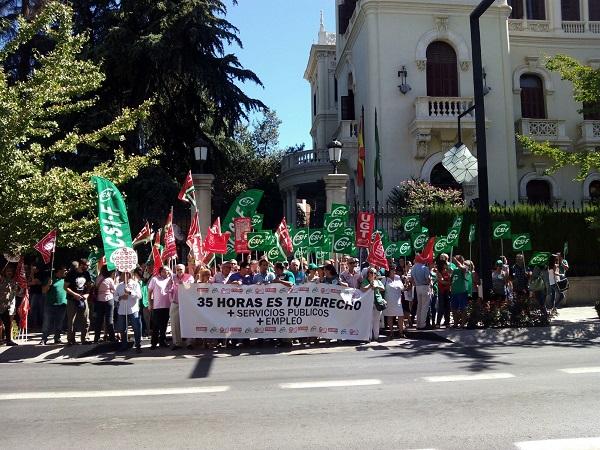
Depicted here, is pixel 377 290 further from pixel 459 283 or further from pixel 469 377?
pixel 469 377

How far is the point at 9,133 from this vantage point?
12.0 metres

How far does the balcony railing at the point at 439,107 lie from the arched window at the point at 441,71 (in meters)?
0.88

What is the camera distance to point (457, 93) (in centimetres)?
2469

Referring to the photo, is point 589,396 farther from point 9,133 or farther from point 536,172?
point 536,172

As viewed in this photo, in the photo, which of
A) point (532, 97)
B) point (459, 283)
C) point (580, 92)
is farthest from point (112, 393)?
point (532, 97)

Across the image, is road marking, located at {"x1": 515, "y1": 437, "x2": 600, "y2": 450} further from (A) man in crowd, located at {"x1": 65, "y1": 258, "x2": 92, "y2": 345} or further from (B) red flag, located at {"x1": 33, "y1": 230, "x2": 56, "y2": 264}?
(B) red flag, located at {"x1": 33, "y1": 230, "x2": 56, "y2": 264}

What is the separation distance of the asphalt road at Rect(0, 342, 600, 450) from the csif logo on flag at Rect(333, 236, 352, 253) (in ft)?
15.9

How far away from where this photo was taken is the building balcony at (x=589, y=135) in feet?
84.5

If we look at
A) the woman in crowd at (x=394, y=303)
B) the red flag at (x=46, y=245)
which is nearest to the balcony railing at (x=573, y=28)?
the woman in crowd at (x=394, y=303)

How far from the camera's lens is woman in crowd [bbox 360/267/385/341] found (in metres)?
12.4

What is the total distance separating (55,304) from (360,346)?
6.26 metres

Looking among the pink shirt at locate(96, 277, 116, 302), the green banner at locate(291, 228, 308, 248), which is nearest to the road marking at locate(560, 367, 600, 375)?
the pink shirt at locate(96, 277, 116, 302)

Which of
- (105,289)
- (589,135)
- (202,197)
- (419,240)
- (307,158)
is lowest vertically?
(105,289)

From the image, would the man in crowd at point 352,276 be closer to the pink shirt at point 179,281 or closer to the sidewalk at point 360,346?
the sidewalk at point 360,346
